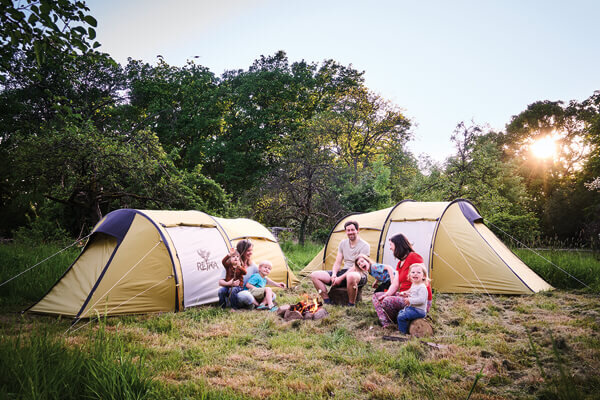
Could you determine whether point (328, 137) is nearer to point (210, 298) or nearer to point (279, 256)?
point (279, 256)

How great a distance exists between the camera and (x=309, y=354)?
11.2 ft

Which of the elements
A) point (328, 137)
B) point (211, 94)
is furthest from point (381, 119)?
point (211, 94)

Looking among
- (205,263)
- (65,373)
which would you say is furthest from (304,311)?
(65,373)

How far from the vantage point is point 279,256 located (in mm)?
7234

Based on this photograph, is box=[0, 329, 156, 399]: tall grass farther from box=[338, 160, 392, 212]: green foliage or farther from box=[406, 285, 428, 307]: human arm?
box=[338, 160, 392, 212]: green foliage

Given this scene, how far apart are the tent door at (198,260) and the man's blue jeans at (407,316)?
9.95ft

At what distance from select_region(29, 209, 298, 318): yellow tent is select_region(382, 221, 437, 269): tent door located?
340cm

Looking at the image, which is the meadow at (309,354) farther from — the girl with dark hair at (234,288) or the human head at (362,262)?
the human head at (362,262)

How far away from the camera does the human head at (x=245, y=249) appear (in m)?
5.54

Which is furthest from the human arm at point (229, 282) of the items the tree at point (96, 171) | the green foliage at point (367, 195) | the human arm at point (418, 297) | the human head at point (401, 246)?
the green foliage at point (367, 195)

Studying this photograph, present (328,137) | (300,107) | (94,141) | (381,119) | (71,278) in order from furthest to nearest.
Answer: (300,107), (381,119), (328,137), (94,141), (71,278)

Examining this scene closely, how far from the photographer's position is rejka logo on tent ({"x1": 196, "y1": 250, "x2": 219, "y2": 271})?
5.62 metres

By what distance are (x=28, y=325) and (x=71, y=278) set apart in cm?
105

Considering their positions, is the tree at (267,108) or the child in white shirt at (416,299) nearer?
the child in white shirt at (416,299)
